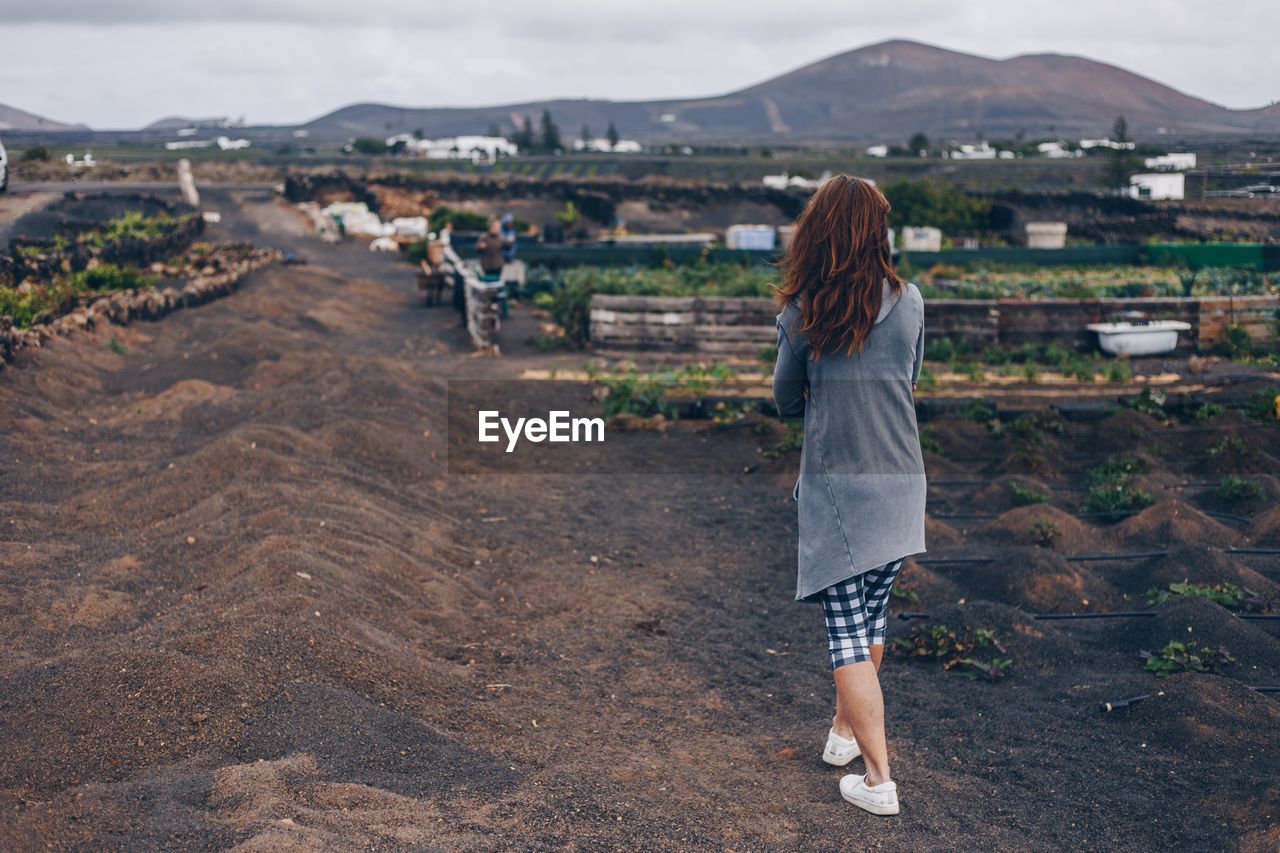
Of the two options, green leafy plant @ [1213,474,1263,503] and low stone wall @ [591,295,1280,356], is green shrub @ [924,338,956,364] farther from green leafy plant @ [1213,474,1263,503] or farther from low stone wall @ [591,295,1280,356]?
green leafy plant @ [1213,474,1263,503]

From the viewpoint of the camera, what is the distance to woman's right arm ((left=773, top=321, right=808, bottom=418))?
404 cm

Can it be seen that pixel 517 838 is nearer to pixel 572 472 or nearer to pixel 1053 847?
pixel 1053 847

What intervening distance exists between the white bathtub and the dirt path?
761cm

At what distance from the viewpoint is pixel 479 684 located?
18.5 feet

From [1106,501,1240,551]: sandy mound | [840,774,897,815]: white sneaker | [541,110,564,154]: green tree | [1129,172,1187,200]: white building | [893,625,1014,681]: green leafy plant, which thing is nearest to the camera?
[840,774,897,815]: white sneaker

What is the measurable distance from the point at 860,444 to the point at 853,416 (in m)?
0.10

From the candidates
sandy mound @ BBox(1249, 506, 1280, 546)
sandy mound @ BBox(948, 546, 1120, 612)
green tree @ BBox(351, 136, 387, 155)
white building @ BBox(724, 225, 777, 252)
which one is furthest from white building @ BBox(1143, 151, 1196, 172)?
green tree @ BBox(351, 136, 387, 155)

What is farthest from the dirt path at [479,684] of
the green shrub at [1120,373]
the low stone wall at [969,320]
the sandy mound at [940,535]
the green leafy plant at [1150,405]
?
the low stone wall at [969,320]

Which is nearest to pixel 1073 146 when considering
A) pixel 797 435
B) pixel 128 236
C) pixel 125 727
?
pixel 128 236

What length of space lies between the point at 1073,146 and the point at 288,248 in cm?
9499

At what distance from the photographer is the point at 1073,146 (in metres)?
110

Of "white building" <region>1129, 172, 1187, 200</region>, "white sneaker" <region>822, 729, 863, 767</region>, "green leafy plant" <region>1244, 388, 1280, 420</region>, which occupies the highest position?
"white building" <region>1129, 172, 1187, 200</region>

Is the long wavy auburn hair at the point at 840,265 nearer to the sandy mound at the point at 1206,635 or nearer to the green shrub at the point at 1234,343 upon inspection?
the sandy mound at the point at 1206,635

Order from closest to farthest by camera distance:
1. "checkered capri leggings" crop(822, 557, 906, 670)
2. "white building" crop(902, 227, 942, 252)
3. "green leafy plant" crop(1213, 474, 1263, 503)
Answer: "checkered capri leggings" crop(822, 557, 906, 670) < "green leafy plant" crop(1213, 474, 1263, 503) < "white building" crop(902, 227, 942, 252)
